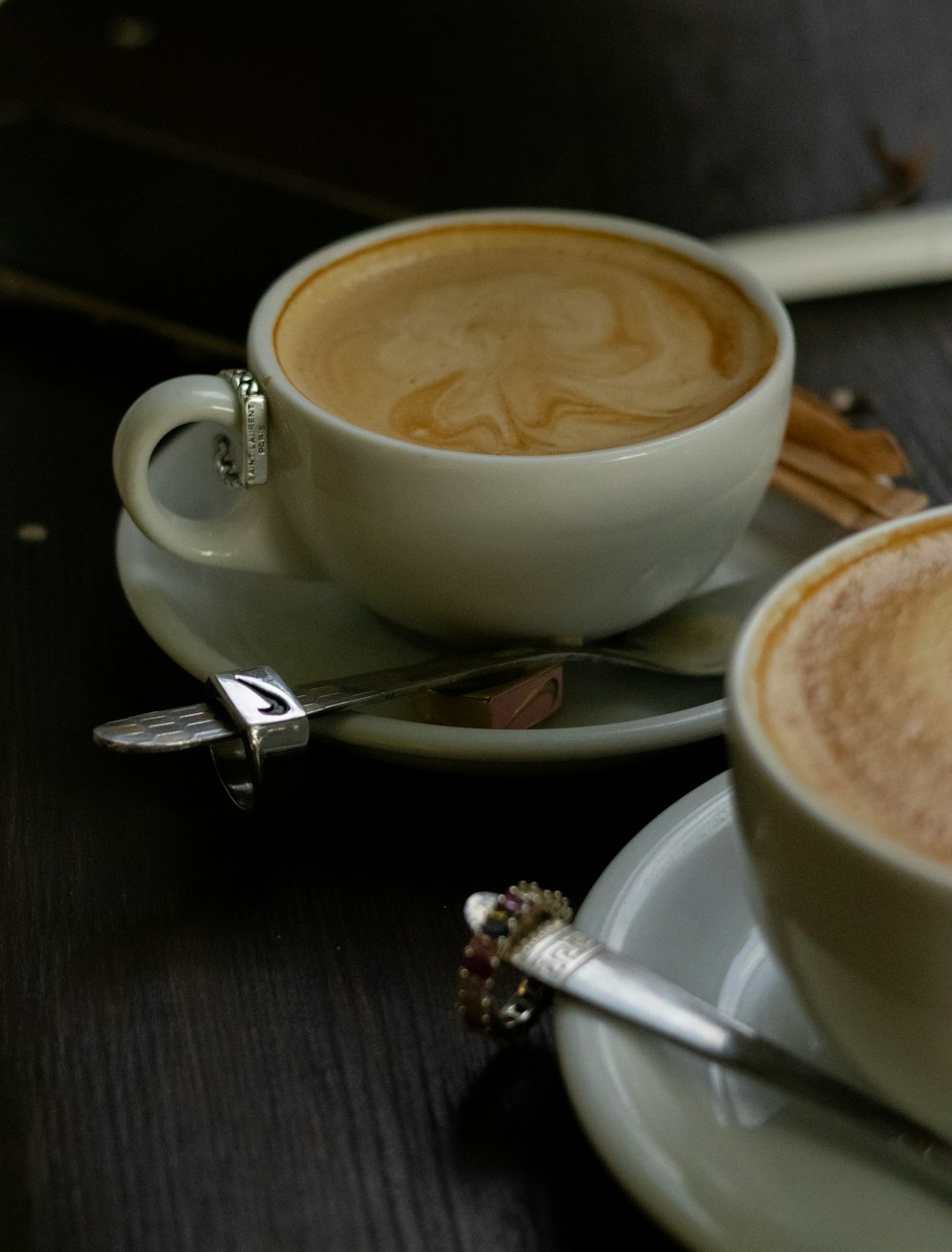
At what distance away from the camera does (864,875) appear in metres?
0.46

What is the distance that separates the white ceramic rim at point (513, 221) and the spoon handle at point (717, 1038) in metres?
0.30

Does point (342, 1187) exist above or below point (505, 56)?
below

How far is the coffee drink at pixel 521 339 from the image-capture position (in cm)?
86

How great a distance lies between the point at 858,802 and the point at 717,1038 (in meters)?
0.13

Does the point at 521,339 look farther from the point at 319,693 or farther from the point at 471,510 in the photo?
the point at 319,693

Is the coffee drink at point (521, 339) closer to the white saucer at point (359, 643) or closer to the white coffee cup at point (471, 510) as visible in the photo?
the white coffee cup at point (471, 510)

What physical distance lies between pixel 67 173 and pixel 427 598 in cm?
84

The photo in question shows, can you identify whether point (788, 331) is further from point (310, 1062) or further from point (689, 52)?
point (689, 52)

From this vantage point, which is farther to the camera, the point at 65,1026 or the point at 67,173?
the point at 67,173

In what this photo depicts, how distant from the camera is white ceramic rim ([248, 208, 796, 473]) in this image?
0.78 meters

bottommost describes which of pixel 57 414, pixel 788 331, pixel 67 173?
Answer: pixel 57 414

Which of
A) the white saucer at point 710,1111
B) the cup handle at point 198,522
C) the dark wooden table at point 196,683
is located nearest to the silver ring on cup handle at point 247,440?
the cup handle at point 198,522

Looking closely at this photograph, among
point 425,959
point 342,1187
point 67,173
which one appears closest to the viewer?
point 342,1187

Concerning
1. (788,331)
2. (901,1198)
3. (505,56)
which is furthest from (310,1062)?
(505,56)
